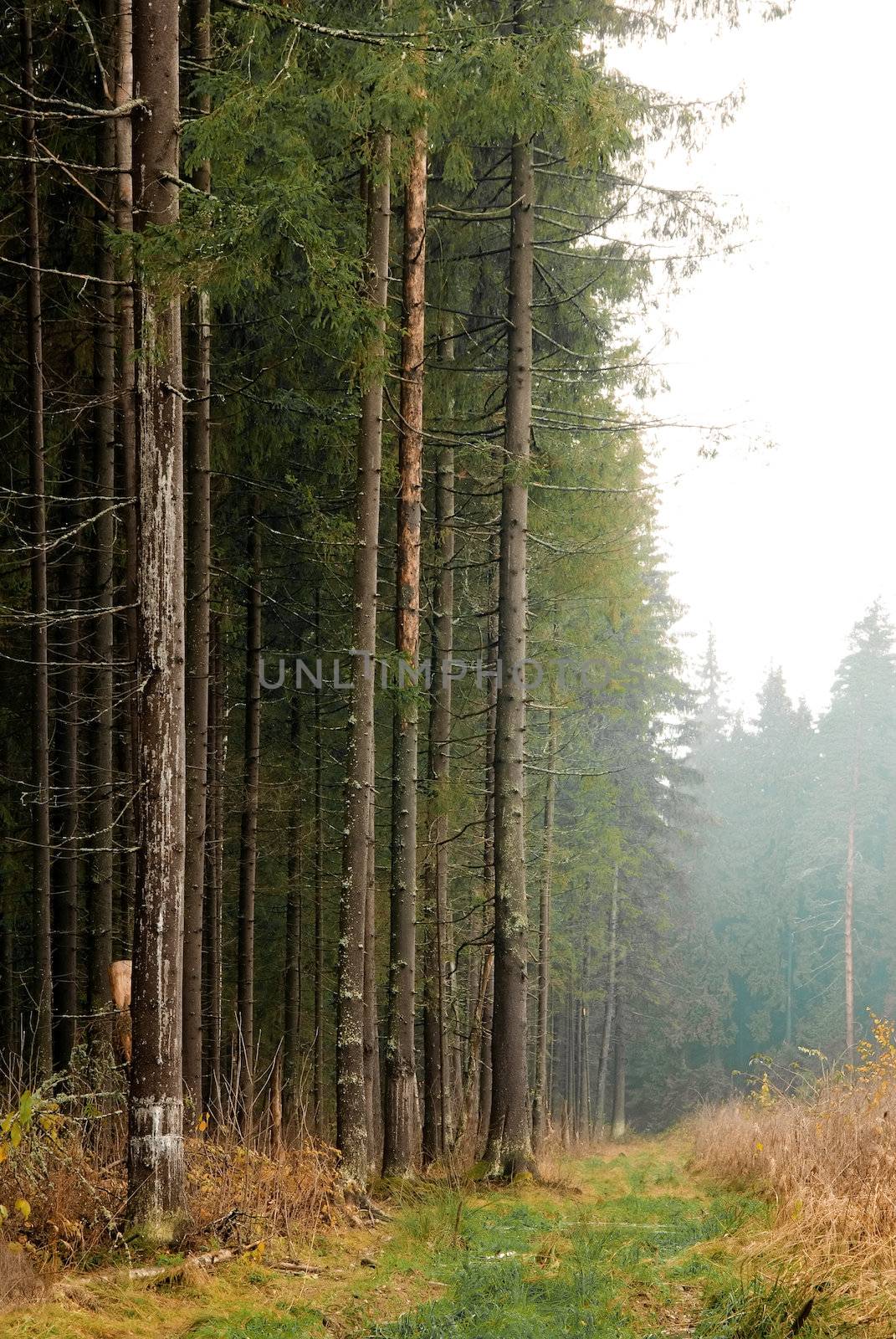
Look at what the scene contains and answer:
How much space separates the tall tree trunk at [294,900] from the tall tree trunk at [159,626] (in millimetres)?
9633

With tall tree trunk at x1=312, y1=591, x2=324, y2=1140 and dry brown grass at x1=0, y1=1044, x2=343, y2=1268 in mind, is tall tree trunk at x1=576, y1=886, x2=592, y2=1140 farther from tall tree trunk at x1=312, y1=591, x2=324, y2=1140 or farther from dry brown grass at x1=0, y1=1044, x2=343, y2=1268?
dry brown grass at x1=0, y1=1044, x2=343, y2=1268

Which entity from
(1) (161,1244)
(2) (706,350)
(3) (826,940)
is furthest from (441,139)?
(3) (826,940)

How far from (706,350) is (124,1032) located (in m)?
8.23

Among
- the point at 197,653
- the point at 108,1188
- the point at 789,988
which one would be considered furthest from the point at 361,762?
the point at 789,988

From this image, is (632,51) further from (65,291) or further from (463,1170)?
(463,1170)

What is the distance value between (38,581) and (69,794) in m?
2.37

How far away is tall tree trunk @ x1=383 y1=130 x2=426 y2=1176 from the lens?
979cm

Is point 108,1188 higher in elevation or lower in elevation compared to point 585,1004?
higher

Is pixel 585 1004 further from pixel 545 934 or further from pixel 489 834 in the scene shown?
pixel 489 834

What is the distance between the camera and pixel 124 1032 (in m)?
7.68

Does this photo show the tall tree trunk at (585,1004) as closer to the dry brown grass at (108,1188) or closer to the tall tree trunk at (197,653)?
the tall tree trunk at (197,653)

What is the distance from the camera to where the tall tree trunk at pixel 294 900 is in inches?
624

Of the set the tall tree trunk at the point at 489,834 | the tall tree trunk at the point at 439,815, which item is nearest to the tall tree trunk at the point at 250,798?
the tall tree trunk at the point at 439,815

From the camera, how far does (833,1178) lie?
6195mm
